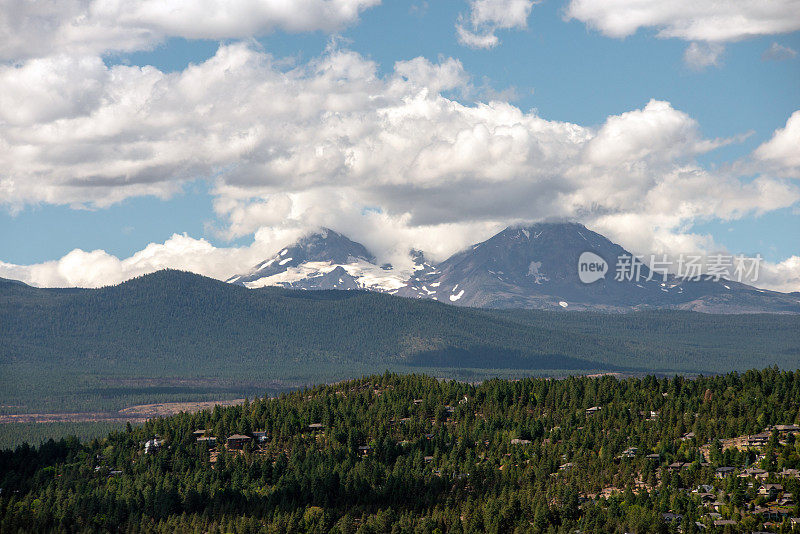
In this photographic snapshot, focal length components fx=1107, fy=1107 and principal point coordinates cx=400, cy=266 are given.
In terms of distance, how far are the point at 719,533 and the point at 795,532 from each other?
12.9 m

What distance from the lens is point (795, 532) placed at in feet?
637

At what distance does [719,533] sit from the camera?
646ft
